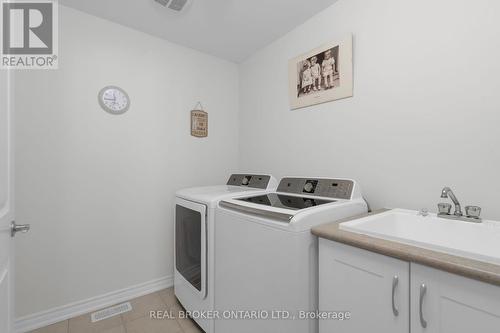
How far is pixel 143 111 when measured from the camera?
6.88ft

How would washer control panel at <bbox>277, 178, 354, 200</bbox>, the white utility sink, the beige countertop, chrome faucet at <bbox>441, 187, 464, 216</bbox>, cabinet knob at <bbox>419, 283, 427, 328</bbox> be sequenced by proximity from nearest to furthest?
1. the beige countertop
2. cabinet knob at <bbox>419, 283, 427, 328</bbox>
3. the white utility sink
4. chrome faucet at <bbox>441, 187, 464, 216</bbox>
5. washer control panel at <bbox>277, 178, 354, 200</bbox>

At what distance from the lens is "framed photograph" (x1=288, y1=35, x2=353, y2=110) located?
5.34 feet

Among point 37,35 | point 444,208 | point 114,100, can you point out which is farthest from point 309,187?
point 37,35

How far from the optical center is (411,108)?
1335mm

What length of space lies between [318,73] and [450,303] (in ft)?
5.33

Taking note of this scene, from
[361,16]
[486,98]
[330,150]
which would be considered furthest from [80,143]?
[486,98]

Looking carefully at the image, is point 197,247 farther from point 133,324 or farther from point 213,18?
point 213,18

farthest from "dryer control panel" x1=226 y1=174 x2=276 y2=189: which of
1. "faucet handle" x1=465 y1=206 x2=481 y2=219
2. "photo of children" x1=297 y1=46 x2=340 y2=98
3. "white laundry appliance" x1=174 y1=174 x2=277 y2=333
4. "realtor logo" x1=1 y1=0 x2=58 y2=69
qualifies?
"realtor logo" x1=1 y1=0 x2=58 y2=69

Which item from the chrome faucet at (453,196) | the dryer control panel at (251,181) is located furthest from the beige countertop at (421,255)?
the dryer control panel at (251,181)

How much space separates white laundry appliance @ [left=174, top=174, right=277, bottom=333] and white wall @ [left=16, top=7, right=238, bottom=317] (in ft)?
1.38

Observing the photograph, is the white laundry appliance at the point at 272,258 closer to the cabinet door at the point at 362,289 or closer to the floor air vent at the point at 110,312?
the cabinet door at the point at 362,289

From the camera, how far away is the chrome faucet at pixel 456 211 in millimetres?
1045

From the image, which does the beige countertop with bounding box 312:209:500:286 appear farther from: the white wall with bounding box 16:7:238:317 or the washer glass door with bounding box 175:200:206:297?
the white wall with bounding box 16:7:238:317

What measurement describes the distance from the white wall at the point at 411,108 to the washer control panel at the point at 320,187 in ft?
0.71
